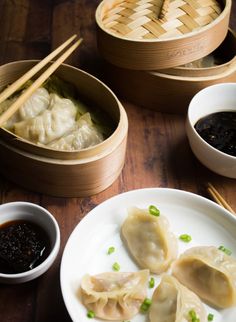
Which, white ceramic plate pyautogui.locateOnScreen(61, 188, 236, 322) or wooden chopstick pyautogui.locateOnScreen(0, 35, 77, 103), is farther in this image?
wooden chopstick pyautogui.locateOnScreen(0, 35, 77, 103)

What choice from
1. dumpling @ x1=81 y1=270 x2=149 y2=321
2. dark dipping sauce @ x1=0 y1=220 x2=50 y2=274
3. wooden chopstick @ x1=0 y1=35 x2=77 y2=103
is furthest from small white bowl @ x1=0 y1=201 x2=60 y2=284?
wooden chopstick @ x1=0 y1=35 x2=77 y2=103

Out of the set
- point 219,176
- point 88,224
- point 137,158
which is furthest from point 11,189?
point 219,176

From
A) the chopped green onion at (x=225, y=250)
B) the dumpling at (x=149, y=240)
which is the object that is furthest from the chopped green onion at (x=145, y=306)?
the chopped green onion at (x=225, y=250)

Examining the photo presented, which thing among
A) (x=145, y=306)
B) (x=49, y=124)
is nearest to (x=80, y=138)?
(x=49, y=124)

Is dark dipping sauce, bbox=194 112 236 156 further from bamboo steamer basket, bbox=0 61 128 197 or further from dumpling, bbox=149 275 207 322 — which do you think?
dumpling, bbox=149 275 207 322

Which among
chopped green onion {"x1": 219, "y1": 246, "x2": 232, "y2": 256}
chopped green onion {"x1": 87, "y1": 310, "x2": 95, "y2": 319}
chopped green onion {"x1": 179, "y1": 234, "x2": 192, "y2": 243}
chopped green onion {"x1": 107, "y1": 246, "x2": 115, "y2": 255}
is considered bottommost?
chopped green onion {"x1": 107, "y1": 246, "x2": 115, "y2": 255}

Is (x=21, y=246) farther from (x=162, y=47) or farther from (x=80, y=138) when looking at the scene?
(x=162, y=47)

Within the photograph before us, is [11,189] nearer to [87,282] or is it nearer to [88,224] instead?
[88,224]
